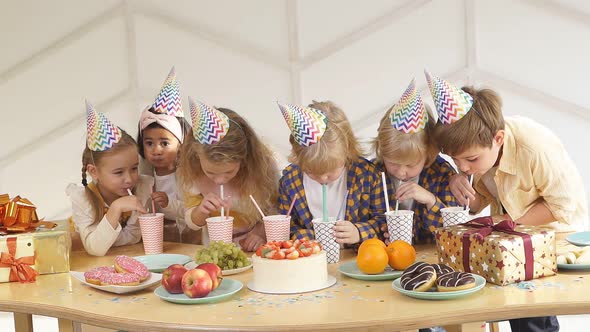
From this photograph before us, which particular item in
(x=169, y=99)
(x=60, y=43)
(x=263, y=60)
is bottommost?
(x=169, y=99)

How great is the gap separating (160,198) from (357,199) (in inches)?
33.3

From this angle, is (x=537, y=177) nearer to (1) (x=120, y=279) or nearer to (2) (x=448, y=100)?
(2) (x=448, y=100)

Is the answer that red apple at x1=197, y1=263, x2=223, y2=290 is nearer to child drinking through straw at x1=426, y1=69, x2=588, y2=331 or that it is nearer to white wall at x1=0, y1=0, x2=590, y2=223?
child drinking through straw at x1=426, y1=69, x2=588, y2=331

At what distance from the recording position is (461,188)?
2.71m

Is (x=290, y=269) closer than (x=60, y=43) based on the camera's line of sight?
Yes

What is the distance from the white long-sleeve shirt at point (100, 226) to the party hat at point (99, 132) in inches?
10.8

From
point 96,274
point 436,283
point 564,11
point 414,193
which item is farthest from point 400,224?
point 564,11

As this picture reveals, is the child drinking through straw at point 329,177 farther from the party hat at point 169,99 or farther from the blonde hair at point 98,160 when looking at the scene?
the blonde hair at point 98,160

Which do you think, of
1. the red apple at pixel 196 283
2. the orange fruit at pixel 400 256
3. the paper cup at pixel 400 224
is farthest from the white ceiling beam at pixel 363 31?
the red apple at pixel 196 283

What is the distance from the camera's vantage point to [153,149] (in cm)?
343

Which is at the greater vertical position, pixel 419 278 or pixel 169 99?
pixel 169 99

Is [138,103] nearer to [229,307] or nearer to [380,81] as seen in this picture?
[380,81]

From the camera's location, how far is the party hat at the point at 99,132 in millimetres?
2887

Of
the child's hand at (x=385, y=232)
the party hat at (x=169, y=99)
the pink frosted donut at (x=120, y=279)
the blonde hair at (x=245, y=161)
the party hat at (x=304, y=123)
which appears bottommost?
the pink frosted donut at (x=120, y=279)
